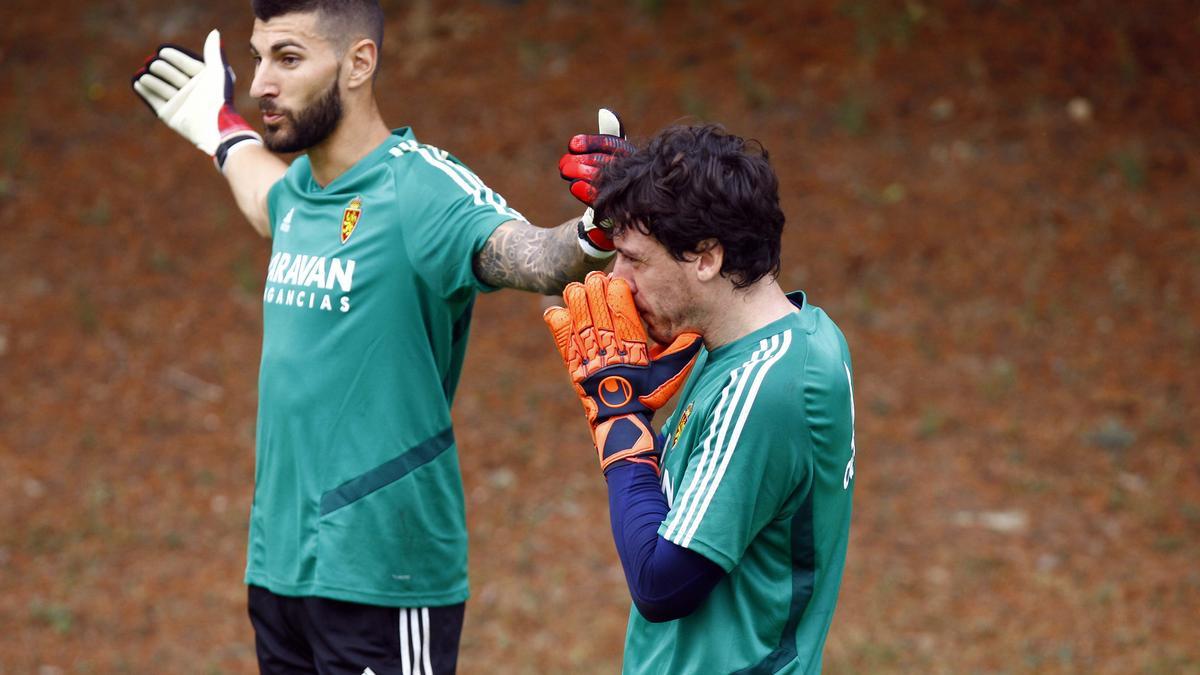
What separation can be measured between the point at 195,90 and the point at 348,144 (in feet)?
3.11

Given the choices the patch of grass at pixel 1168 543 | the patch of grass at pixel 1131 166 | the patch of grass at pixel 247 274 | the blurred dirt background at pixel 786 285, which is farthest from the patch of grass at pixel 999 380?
the patch of grass at pixel 247 274

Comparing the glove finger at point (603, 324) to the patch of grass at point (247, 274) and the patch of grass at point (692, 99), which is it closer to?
the patch of grass at point (247, 274)

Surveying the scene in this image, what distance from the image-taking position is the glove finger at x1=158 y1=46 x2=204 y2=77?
414 cm

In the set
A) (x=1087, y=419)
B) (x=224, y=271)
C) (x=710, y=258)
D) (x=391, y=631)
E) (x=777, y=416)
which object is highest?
(x=224, y=271)

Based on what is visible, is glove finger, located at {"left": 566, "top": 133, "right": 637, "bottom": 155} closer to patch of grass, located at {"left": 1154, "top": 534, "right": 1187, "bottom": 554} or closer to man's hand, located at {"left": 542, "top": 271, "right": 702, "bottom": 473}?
man's hand, located at {"left": 542, "top": 271, "right": 702, "bottom": 473}

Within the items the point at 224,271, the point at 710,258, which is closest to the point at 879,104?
the point at 224,271

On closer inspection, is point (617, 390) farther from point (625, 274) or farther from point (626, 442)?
point (625, 274)

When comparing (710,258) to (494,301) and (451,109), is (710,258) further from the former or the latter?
(451,109)

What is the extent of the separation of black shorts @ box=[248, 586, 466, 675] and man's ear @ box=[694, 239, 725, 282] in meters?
1.33

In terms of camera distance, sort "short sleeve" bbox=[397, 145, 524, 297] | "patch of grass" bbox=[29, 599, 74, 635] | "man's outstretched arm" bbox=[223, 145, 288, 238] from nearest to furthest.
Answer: "short sleeve" bbox=[397, 145, 524, 297] → "man's outstretched arm" bbox=[223, 145, 288, 238] → "patch of grass" bbox=[29, 599, 74, 635]

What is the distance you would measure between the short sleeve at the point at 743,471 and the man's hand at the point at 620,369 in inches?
6.6

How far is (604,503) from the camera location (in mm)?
6684

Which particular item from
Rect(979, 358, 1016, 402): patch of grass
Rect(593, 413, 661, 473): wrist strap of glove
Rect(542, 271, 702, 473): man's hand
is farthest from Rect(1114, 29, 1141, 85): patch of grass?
Rect(593, 413, 661, 473): wrist strap of glove

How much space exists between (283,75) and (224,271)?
5015mm
